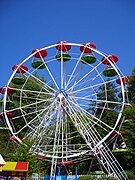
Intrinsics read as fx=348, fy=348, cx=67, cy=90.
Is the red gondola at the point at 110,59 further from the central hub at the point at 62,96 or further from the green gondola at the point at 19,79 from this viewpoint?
the green gondola at the point at 19,79

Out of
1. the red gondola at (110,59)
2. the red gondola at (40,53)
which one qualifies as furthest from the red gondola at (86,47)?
the red gondola at (40,53)

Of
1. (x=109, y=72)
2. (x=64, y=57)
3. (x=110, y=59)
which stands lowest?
(x=109, y=72)

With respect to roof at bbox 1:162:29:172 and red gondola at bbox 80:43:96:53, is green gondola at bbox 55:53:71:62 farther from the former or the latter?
roof at bbox 1:162:29:172

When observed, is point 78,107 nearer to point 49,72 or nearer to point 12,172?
point 49,72

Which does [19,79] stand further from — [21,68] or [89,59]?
[89,59]

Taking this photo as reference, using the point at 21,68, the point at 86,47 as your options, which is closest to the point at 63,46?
the point at 86,47

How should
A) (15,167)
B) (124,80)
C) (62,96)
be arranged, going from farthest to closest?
(124,80)
(62,96)
(15,167)

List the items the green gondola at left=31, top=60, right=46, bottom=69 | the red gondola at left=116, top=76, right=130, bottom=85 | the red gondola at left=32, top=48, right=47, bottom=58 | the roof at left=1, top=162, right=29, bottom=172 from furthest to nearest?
1. the red gondola at left=32, top=48, right=47, bottom=58
2. the green gondola at left=31, top=60, right=46, bottom=69
3. the red gondola at left=116, top=76, right=130, bottom=85
4. the roof at left=1, top=162, right=29, bottom=172

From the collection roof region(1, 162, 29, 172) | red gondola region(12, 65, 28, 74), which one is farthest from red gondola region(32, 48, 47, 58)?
roof region(1, 162, 29, 172)

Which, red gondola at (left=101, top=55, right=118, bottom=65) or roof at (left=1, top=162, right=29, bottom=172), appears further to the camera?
red gondola at (left=101, top=55, right=118, bottom=65)

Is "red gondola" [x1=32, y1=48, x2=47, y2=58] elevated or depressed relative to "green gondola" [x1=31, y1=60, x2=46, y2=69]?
elevated

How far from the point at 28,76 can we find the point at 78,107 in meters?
4.46

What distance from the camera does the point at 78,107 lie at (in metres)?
24.0

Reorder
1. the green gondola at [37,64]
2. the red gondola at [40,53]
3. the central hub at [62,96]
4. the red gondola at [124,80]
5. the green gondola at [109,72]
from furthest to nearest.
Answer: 1. the red gondola at [40,53]
2. the green gondola at [37,64]
3. the red gondola at [124,80]
4. the green gondola at [109,72]
5. the central hub at [62,96]
